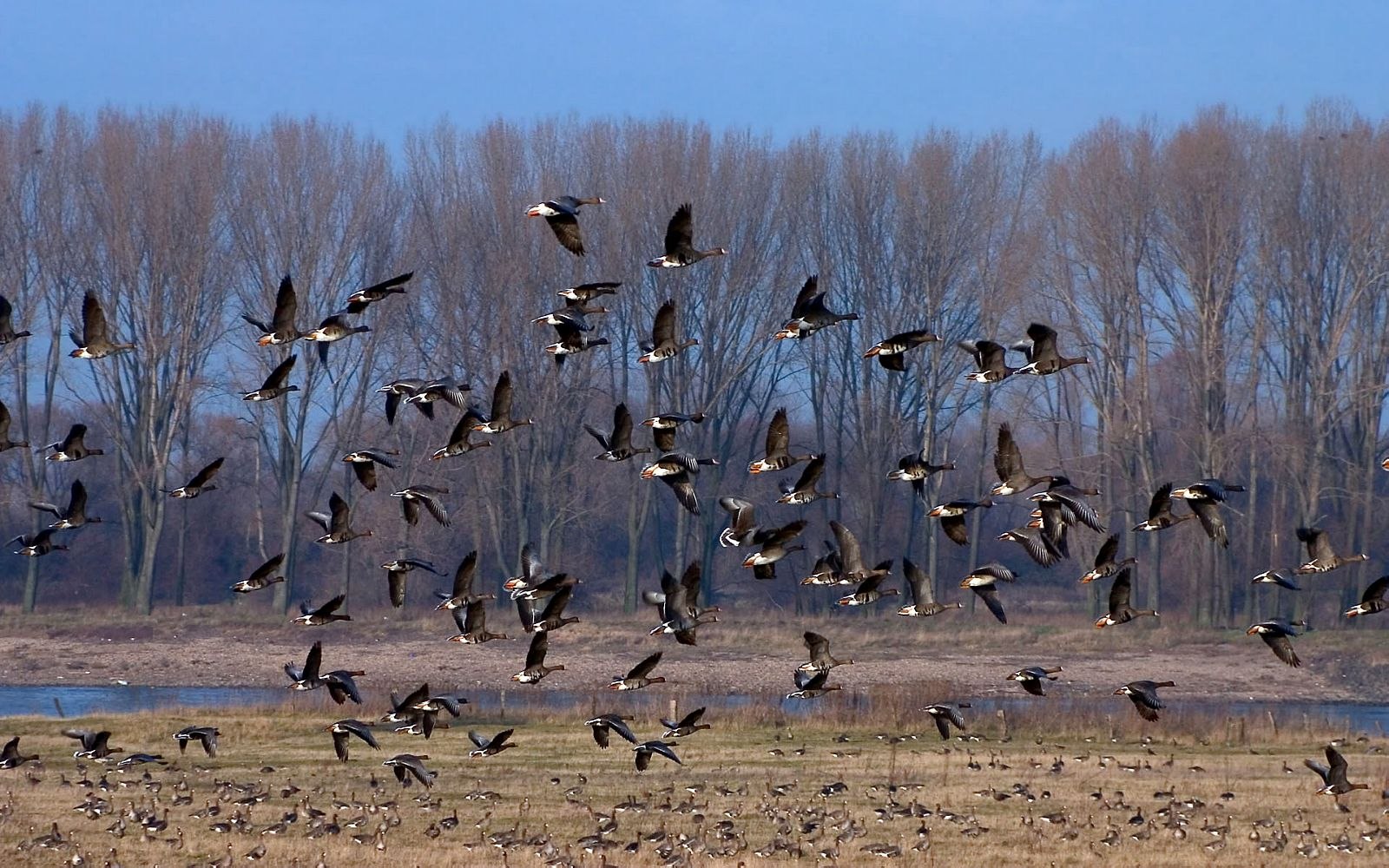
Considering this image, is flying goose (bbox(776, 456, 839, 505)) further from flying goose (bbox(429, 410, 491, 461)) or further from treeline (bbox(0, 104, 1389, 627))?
treeline (bbox(0, 104, 1389, 627))

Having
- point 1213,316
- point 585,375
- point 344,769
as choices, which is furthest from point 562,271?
point 344,769

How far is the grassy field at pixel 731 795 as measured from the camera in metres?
16.5

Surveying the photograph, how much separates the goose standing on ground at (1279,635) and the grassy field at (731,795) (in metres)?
4.06

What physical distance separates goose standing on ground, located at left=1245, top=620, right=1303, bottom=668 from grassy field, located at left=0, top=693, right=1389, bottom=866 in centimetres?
406

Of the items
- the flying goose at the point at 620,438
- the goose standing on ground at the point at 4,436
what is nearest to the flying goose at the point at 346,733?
the flying goose at the point at 620,438

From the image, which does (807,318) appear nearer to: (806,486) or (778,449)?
(778,449)

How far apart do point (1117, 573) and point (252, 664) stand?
33.6 m

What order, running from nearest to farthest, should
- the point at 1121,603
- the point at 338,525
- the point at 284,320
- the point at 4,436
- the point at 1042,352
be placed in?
the point at 1042,352 → the point at 1121,603 → the point at 284,320 → the point at 4,436 → the point at 338,525

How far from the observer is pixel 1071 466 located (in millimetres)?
51750

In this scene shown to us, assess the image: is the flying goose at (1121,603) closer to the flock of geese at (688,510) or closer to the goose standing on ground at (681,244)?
the flock of geese at (688,510)

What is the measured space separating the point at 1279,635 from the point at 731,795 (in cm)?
958

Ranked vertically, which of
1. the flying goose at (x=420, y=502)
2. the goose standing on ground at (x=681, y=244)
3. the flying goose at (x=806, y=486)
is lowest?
the flying goose at (x=420, y=502)

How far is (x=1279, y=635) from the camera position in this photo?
12.4 m

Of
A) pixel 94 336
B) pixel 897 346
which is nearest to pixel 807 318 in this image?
pixel 897 346
